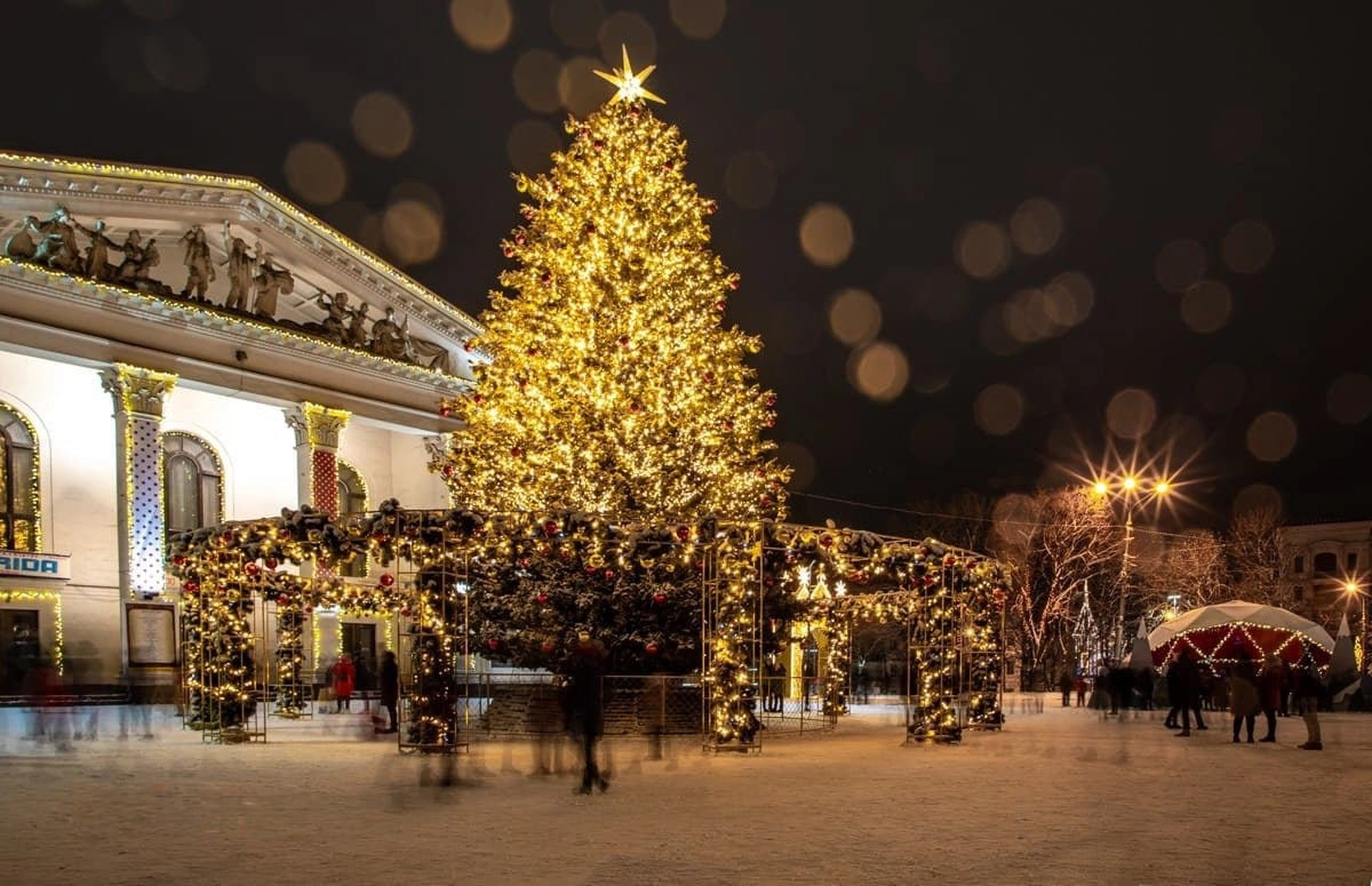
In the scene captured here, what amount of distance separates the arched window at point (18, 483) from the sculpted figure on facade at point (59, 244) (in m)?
4.02

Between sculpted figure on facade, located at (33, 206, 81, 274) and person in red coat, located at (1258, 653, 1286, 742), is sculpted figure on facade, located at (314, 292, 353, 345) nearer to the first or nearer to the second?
sculpted figure on facade, located at (33, 206, 81, 274)

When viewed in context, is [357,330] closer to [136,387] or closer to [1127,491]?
[136,387]

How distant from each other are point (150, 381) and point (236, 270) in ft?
14.4

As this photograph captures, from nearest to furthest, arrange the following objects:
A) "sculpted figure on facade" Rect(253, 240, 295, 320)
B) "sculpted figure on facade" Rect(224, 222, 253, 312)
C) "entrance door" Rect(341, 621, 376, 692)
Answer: "sculpted figure on facade" Rect(224, 222, 253, 312)
"sculpted figure on facade" Rect(253, 240, 295, 320)
"entrance door" Rect(341, 621, 376, 692)

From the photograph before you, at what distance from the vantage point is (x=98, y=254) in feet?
109

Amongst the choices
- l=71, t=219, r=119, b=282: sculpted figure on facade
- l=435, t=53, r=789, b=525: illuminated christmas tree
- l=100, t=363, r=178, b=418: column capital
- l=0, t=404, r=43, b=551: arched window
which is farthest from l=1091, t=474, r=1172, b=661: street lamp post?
l=0, t=404, r=43, b=551: arched window

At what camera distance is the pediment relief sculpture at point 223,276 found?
32.0 meters

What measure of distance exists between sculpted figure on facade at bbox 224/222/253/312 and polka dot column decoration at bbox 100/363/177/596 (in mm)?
3469

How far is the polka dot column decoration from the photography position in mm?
33312

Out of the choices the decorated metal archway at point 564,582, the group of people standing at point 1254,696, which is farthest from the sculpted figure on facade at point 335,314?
the group of people standing at point 1254,696

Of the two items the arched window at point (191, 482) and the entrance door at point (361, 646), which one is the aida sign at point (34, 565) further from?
the entrance door at point (361, 646)

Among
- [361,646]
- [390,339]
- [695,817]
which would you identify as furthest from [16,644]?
[695,817]

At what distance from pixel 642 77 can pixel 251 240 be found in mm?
17266

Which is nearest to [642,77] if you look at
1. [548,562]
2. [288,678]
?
[548,562]
